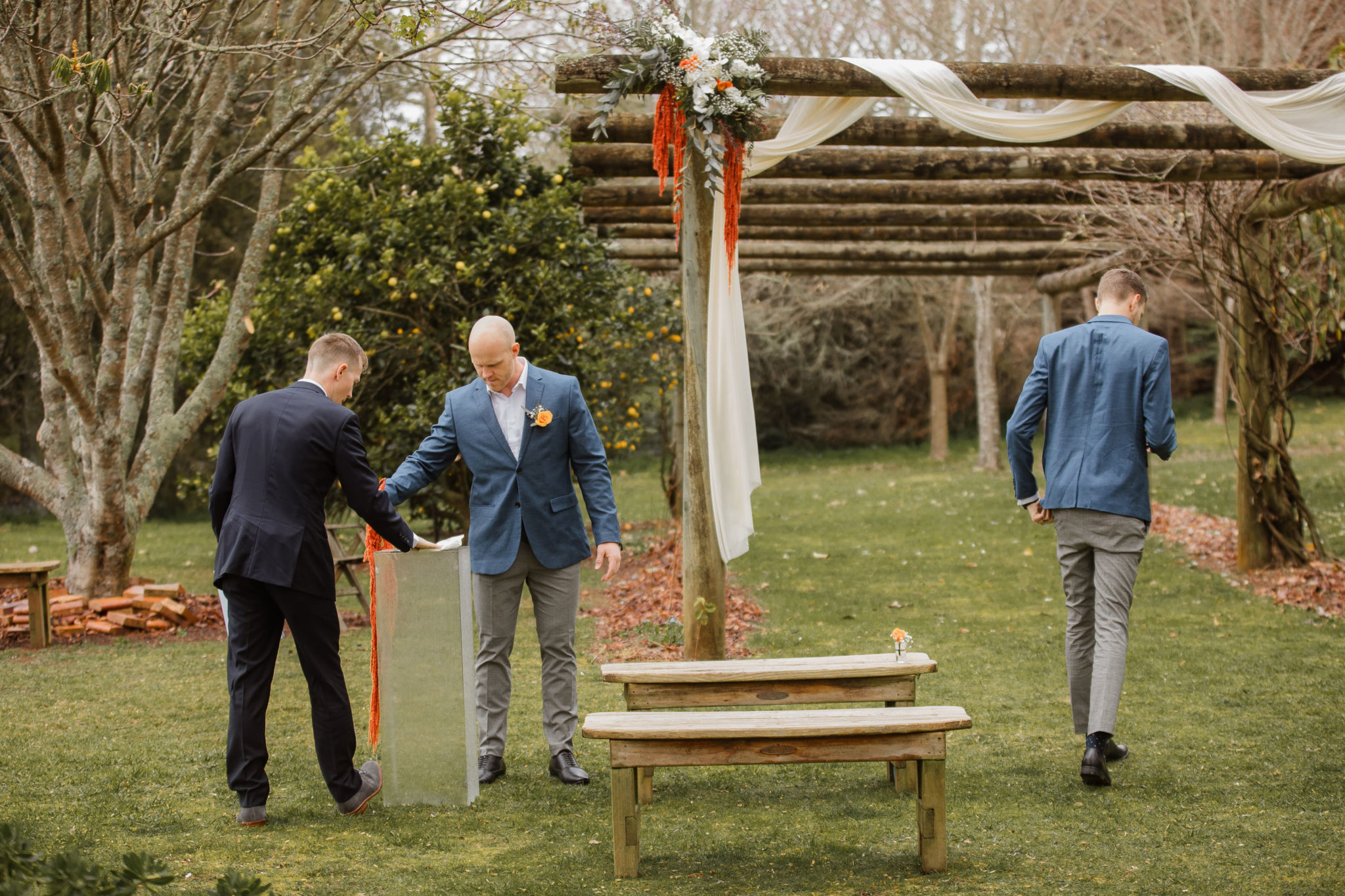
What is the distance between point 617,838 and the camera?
3.44m

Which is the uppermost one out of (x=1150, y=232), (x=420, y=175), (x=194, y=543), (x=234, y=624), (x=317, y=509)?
(x=420, y=175)

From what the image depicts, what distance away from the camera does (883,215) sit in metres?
9.79

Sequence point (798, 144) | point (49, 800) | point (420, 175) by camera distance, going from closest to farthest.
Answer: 1. point (49, 800)
2. point (798, 144)
3. point (420, 175)

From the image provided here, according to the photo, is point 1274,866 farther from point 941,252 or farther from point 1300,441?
point 1300,441

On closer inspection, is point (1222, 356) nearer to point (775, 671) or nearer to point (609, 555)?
point (775, 671)

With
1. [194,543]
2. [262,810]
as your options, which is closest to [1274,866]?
[262,810]

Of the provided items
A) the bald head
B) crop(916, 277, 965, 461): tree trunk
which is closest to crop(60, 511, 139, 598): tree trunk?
the bald head

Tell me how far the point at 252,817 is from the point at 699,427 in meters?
3.43

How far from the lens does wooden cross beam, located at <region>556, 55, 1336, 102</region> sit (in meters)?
5.99

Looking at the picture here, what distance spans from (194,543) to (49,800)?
11.0 meters

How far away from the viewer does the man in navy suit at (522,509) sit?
4449 mm

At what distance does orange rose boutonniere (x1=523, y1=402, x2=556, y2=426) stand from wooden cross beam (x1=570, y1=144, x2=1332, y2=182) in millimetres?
3452

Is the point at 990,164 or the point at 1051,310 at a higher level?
the point at 990,164

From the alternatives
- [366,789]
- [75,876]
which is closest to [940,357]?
[366,789]
